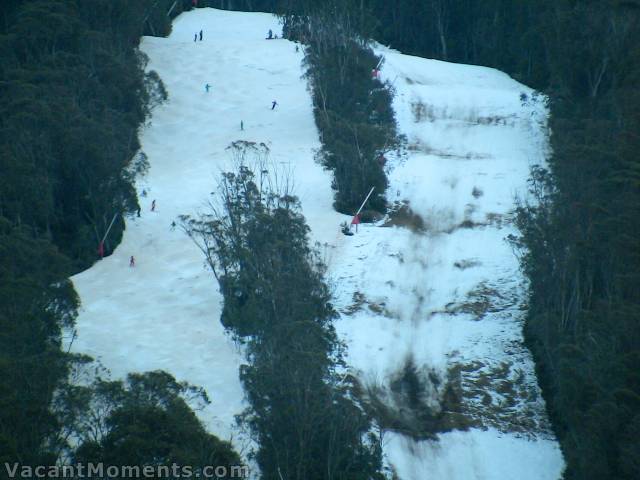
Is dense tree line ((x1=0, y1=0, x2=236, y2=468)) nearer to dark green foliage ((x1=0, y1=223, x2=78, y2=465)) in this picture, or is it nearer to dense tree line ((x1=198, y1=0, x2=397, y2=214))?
dark green foliage ((x1=0, y1=223, x2=78, y2=465))

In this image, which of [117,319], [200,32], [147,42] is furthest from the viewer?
[200,32]

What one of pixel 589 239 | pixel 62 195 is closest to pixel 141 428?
pixel 589 239

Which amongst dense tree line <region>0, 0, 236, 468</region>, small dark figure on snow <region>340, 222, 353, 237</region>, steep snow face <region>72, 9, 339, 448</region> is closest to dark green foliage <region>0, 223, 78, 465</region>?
dense tree line <region>0, 0, 236, 468</region>

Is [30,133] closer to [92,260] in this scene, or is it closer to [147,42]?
[92,260]

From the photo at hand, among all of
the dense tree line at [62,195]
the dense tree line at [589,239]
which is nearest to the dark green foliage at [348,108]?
the dense tree line at [589,239]

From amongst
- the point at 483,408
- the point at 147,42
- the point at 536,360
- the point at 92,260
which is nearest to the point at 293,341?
the point at 483,408

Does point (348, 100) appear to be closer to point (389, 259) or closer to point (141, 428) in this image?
point (389, 259)
